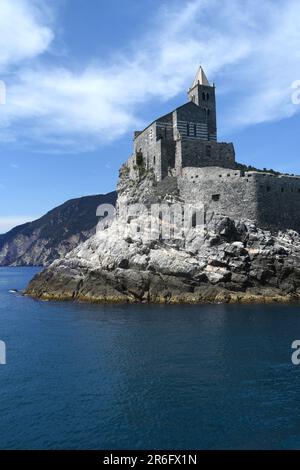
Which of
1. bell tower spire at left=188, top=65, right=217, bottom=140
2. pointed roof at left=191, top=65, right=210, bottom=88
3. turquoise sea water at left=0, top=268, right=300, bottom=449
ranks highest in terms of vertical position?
pointed roof at left=191, top=65, right=210, bottom=88

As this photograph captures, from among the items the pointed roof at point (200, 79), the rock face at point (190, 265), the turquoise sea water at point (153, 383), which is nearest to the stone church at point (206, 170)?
the pointed roof at point (200, 79)

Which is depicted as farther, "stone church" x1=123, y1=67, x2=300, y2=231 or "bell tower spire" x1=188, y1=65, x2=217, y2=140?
"bell tower spire" x1=188, y1=65, x2=217, y2=140

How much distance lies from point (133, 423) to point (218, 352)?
11552mm

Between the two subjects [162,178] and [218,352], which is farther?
[162,178]

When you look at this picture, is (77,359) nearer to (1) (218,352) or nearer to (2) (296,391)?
(1) (218,352)

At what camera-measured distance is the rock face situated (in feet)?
173

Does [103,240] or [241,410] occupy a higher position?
[103,240]

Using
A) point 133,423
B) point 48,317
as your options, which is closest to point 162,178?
point 48,317

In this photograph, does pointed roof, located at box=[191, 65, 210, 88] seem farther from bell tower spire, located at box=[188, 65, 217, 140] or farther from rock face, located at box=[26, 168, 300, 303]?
rock face, located at box=[26, 168, 300, 303]

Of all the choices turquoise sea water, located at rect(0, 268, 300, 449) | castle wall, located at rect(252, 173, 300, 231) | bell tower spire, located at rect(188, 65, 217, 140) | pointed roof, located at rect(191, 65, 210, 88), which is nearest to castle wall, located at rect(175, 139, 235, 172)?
bell tower spire, located at rect(188, 65, 217, 140)

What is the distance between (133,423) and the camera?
20.2 metres

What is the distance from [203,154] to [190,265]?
17316 millimetres

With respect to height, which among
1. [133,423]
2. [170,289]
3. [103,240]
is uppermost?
[103,240]

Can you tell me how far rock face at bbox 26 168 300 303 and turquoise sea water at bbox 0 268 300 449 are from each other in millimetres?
9757
